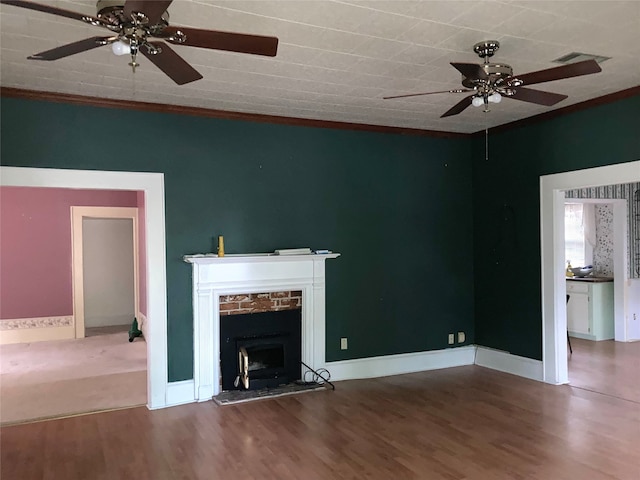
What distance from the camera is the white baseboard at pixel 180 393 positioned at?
467 centimetres

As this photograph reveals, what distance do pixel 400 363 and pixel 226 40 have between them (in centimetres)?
426

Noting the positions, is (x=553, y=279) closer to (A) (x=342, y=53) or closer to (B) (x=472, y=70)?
(B) (x=472, y=70)

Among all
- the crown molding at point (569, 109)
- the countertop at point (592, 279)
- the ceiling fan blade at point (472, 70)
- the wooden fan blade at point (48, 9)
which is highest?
the crown molding at point (569, 109)

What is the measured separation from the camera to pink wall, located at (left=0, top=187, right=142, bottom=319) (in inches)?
303

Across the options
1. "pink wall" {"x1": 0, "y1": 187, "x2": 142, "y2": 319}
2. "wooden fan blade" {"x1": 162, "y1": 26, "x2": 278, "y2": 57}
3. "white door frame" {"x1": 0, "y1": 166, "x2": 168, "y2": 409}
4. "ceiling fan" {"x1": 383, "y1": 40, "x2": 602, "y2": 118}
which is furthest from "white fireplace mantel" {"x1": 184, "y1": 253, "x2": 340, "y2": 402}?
"pink wall" {"x1": 0, "y1": 187, "x2": 142, "y2": 319}

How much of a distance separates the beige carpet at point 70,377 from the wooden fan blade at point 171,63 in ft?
10.3

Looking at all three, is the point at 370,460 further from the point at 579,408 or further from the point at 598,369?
the point at 598,369

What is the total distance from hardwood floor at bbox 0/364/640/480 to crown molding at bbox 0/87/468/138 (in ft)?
8.75

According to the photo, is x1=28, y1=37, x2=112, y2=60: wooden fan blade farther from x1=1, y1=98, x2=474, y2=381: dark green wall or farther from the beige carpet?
the beige carpet

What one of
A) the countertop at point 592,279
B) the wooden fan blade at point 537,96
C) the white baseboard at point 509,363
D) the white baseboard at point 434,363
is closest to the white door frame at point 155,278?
the white baseboard at point 434,363

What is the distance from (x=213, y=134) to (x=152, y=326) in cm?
186

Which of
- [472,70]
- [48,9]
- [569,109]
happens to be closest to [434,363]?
[569,109]

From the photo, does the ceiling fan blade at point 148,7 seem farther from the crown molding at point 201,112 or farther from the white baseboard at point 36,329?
the white baseboard at point 36,329

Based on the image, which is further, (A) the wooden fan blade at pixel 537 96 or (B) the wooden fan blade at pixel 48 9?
(A) the wooden fan blade at pixel 537 96
